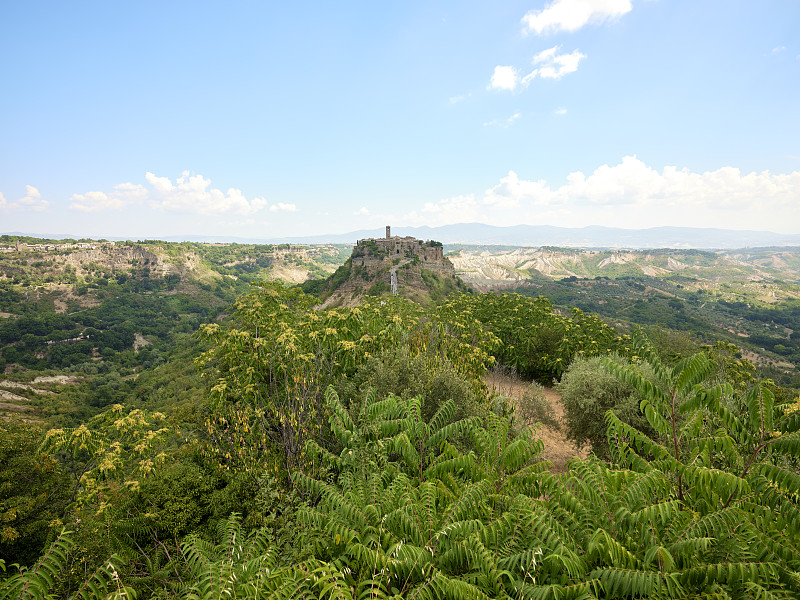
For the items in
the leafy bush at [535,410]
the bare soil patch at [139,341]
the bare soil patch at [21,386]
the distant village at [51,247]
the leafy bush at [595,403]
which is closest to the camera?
the leafy bush at [595,403]

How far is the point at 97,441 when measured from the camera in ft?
30.3

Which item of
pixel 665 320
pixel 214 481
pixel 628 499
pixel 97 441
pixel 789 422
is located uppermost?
pixel 789 422

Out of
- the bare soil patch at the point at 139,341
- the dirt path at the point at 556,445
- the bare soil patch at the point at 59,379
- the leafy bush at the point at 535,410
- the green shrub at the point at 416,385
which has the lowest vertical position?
the bare soil patch at the point at 59,379

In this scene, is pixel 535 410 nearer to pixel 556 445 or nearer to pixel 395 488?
pixel 556 445

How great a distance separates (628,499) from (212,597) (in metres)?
4.63

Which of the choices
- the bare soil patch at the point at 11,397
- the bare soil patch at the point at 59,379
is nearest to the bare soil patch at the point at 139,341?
the bare soil patch at the point at 59,379

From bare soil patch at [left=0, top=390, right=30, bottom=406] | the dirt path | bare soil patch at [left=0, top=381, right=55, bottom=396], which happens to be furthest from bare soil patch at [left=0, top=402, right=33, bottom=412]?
the dirt path

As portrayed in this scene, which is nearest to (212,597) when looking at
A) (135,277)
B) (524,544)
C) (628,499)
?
(524,544)

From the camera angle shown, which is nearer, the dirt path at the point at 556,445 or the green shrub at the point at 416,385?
the green shrub at the point at 416,385

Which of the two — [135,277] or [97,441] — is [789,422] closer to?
[97,441]

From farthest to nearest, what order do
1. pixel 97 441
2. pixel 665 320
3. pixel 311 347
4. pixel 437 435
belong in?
pixel 665 320, pixel 311 347, pixel 97 441, pixel 437 435

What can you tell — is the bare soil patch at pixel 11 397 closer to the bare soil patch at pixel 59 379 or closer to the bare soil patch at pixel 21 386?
the bare soil patch at pixel 21 386

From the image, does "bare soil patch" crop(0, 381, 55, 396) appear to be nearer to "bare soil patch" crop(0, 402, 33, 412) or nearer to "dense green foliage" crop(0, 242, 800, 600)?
"bare soil patch" crop(0, 402, 33, 412)

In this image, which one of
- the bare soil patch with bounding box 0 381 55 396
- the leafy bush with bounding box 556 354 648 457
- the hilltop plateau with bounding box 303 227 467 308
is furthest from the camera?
the hilltop plateau with bounding box 303 227 467 308
